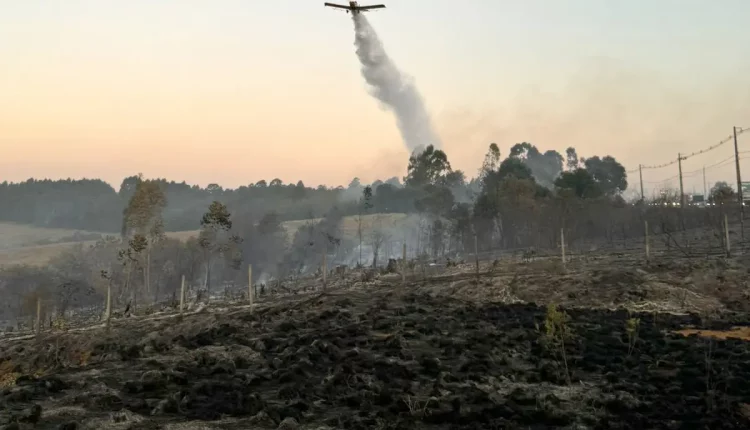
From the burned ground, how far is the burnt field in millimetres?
46

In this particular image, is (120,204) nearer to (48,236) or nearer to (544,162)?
(48,236)

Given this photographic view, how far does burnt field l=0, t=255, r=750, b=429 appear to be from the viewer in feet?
29.2

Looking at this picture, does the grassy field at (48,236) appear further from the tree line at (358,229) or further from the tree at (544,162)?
the tree at (544,162)

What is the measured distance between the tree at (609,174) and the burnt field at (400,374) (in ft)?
258

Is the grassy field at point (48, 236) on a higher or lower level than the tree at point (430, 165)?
lower

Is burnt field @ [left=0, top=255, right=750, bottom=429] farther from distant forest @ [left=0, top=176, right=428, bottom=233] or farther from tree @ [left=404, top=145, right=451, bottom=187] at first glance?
distant forest @ [left=0, top=176, right=428, bottom=233]

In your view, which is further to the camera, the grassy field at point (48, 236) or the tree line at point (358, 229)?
the grassy field at point (48, 236)

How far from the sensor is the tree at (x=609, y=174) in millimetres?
96875

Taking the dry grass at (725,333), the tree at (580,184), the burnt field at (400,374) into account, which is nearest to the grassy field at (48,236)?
the tree at (580,184)

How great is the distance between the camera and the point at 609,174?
3900 inches

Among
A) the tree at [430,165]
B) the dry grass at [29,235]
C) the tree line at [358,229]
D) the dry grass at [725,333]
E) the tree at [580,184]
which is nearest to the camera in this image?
the dry grass at [725,333]

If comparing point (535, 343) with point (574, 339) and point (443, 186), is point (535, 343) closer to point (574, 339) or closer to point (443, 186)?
point (574, 339)

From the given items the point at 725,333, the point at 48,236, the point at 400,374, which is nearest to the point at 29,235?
the point at 48,236

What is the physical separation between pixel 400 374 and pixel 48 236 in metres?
159
